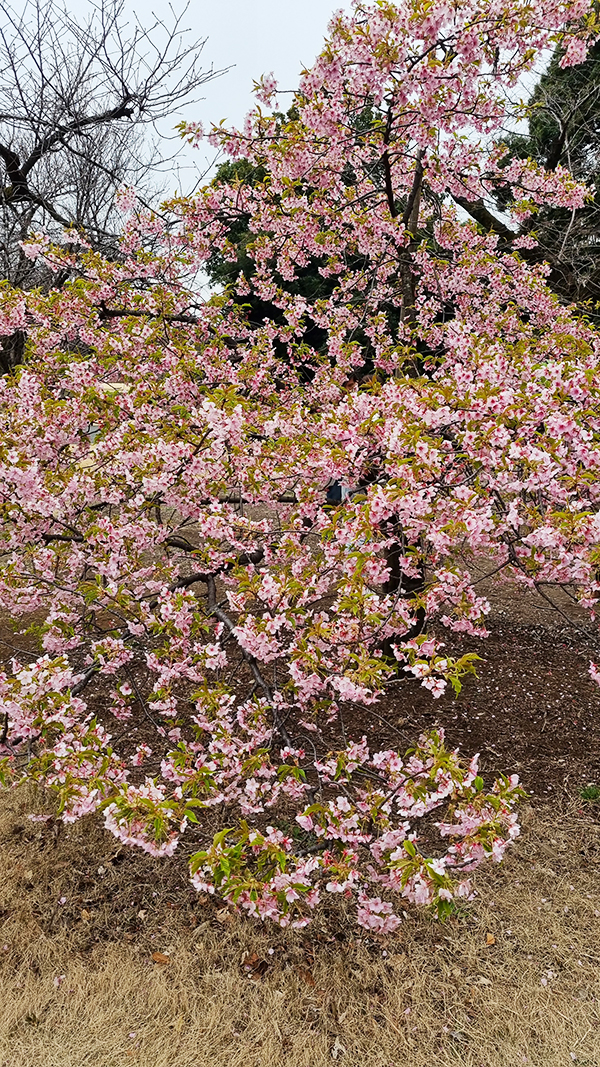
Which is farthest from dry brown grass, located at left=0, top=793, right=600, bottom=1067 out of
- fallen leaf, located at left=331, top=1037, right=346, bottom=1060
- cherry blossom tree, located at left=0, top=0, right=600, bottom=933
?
cherry blossom tree, located at left=0, top=0, right=600, bottom=933

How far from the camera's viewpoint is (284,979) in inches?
113

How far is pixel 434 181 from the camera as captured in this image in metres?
5.73

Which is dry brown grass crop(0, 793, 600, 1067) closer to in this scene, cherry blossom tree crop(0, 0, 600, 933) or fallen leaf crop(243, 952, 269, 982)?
fallen leaf crop(243, 952, 269, 982)

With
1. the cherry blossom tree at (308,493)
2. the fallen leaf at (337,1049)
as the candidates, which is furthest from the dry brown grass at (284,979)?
the cherry blossom tree at (308,493)

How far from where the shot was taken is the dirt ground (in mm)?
2596

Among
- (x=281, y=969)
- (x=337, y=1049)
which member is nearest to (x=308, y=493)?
(x=281, y=969)

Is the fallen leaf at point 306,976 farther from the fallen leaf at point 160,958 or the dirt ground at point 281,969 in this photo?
the fallen leaf at point 160,958

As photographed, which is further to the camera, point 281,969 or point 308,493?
point 308,493

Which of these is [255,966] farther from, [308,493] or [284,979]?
[308,493]

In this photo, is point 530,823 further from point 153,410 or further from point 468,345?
point 153,410

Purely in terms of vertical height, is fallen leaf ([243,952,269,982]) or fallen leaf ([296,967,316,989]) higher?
fallen leaf ([243,952,269,982])

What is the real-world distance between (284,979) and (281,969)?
6 cm

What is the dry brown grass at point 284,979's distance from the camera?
2.59 meters

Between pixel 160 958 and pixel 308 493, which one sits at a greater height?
pixel 308 493
